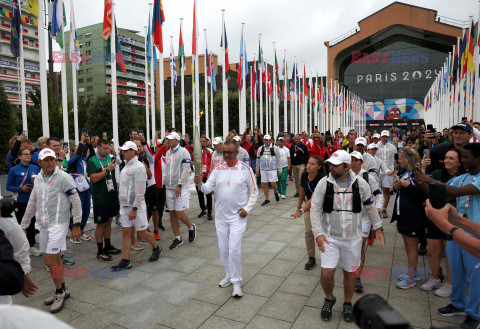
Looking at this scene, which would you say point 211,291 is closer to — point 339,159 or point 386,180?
point 339,159

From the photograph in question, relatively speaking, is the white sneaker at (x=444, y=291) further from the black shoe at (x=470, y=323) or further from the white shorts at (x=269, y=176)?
the white shorts at (x=269, y=176)

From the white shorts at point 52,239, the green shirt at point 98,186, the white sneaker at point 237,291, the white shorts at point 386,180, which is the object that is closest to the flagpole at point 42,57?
the green shirt at point 98,186

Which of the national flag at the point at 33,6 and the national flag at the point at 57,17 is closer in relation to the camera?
the national flag at the point at 33,6

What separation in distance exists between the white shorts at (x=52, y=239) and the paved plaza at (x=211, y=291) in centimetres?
72

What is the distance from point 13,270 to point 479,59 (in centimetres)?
1628

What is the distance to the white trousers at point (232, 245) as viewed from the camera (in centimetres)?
463

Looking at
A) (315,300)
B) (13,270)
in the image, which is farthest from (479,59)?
(13,270)

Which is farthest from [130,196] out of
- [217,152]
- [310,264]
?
[217,152]

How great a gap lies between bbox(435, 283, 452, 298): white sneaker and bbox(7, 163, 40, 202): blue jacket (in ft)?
22.4

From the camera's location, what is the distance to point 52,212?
4.54 m

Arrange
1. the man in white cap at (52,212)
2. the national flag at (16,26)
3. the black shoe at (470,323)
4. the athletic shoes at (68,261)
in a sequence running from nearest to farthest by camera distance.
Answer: the black shoe at (470,323) → the man in white cap at (52,212) → the athletic shoes at (68,261) → the national flag at (16,26)

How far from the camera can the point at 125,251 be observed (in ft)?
18.1

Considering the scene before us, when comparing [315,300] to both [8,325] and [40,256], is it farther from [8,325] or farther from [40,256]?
[40,256]

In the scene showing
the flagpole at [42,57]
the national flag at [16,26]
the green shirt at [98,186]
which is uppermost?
the national flag at [16,26]
